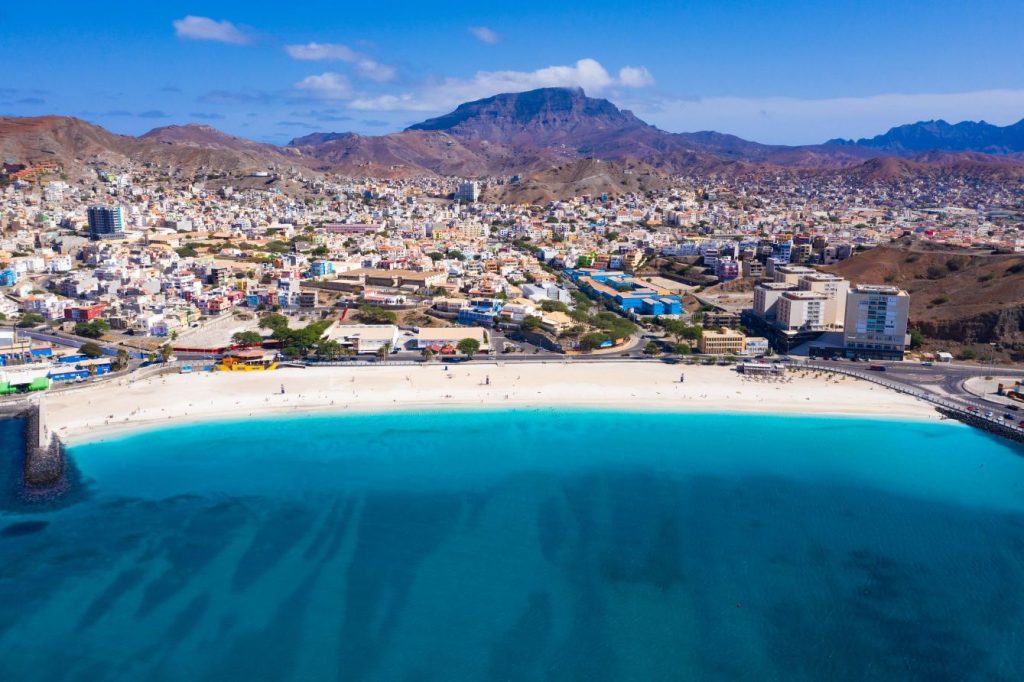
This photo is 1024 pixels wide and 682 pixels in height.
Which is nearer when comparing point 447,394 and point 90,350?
point 447,394

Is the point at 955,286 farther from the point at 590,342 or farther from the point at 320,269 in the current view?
the point at 320,269

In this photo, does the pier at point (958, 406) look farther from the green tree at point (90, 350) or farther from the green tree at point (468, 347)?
the green tree at point (90, 350)

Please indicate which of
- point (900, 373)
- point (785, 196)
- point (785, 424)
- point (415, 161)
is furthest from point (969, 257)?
point (415, 161)

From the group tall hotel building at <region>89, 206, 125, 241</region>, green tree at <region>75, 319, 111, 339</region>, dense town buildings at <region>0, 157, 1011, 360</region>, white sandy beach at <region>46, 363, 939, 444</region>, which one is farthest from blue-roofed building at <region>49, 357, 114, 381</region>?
tall hotel building at <region>89, 206, 125, 241</region>

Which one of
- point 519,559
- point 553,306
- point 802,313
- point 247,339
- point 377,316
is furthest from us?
point 553,306

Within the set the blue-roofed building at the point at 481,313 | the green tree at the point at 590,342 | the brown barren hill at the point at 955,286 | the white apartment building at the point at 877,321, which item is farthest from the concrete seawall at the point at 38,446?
the brown barren hill at the point at 955,286

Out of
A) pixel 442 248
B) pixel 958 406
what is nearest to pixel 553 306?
pixel 958 406
